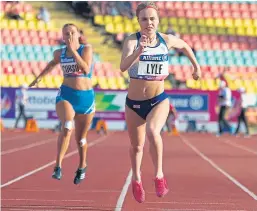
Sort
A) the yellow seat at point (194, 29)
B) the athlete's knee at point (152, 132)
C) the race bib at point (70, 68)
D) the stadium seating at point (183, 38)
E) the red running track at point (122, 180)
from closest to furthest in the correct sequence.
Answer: the athlete's knee at point (152, 132) → the red running track at point (122, 180) → the race bib at point (70, 68) → the stadium seating at point (183, 38) → the yellow seat at point (194, 29)

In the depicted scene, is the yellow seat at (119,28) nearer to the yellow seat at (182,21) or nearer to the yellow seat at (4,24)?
the yellow seat at (182,21)

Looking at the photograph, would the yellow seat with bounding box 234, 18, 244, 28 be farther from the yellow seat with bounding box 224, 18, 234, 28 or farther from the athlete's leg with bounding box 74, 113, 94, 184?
the athlete's leg with bounding box 74, 113, 94, 184

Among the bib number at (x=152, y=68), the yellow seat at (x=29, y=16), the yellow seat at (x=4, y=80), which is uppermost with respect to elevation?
→ the yellow seat at (x=29, y=16)

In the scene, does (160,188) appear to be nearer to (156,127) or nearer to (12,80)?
(156,127)

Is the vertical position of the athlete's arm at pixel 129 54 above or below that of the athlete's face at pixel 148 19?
below

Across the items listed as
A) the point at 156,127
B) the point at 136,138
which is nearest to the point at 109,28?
the point at 136,138

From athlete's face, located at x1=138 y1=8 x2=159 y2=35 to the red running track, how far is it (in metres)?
2.00

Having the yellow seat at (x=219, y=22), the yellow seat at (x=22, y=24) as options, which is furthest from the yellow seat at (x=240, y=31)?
the yellow seat at (x=22, y=24)

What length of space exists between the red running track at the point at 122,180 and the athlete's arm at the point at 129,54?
1874 mm

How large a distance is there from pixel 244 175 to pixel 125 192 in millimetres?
3193

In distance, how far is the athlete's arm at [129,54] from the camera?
6.61m

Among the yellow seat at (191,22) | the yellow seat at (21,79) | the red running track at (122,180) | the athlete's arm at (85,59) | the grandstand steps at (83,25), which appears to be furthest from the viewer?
the yellow seat at (191,22)

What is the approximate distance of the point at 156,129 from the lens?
7.19 metres

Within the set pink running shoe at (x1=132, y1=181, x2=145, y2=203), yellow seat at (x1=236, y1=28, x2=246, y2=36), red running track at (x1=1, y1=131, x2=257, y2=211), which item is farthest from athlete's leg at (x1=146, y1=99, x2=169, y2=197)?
yellow seat at (x1=236, y1=28, x2=246, y2=36)
